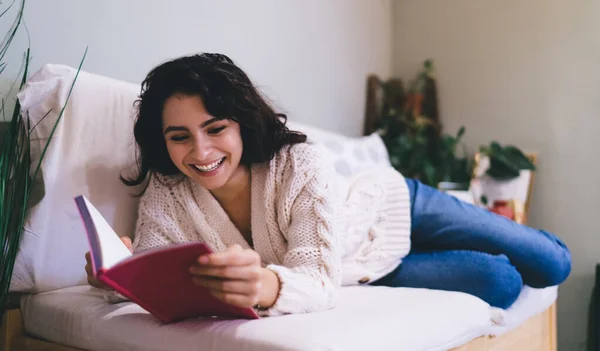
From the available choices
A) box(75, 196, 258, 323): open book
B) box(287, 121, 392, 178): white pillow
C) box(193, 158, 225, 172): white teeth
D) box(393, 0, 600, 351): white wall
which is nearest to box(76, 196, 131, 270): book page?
box(75, 196, 258, 323): open book

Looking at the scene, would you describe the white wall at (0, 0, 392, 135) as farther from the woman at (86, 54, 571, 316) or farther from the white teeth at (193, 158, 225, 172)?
the white teeth at (193, 158, 225, 172)

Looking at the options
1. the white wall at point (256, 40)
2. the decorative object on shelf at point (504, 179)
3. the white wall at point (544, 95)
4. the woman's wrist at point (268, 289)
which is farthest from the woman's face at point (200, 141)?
the white wall at point (544, 95)

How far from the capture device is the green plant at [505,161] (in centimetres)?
A: 220

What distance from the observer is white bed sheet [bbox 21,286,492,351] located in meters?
0.79

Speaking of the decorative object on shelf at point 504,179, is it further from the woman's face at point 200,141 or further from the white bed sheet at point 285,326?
the woman's face at point 200,141

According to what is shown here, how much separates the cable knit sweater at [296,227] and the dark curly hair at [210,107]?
3 cm

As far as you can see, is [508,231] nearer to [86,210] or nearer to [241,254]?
[241,254]

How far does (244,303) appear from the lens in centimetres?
81

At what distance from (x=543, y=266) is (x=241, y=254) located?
0.94 metres

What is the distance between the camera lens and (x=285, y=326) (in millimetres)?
813

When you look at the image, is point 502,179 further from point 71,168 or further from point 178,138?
point 71,168

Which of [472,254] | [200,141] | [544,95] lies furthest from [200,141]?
[544,95]

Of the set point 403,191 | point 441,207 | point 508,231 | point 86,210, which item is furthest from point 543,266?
point 86,210

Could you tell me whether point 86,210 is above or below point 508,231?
above
